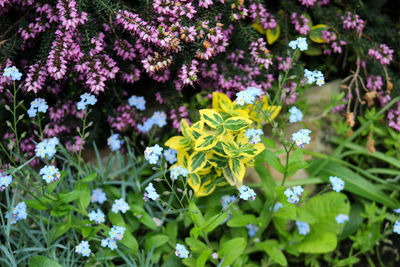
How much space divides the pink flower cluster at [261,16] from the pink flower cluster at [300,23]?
0.48 ft

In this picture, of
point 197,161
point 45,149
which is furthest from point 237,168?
point 45,149

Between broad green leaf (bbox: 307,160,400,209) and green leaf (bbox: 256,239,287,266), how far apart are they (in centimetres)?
58

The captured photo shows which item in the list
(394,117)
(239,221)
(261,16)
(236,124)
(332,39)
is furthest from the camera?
(394,117)

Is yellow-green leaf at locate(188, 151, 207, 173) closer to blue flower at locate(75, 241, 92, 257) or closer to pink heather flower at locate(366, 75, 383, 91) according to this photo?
blue flower at locate(75, 241, 92, 257)

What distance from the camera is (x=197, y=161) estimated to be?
1893mm

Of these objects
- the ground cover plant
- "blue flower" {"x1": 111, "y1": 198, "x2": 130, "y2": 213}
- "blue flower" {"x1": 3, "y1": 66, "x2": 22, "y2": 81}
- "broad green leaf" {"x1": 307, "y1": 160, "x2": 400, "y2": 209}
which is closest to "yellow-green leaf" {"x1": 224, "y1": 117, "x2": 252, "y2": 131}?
the ground cover plant

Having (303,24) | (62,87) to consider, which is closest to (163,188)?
(62,87)

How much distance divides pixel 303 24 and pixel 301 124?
2.21 feet

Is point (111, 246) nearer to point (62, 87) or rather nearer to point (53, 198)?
point (53, 198)

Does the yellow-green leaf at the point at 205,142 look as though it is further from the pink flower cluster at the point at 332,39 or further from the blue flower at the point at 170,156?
the pink flower cluster at the point at 332,39

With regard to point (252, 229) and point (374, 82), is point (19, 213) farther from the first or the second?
point (374, 82)

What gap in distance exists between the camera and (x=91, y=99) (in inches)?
81.1

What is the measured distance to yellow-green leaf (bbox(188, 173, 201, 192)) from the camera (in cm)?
196

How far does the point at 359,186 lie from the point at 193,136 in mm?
1233
